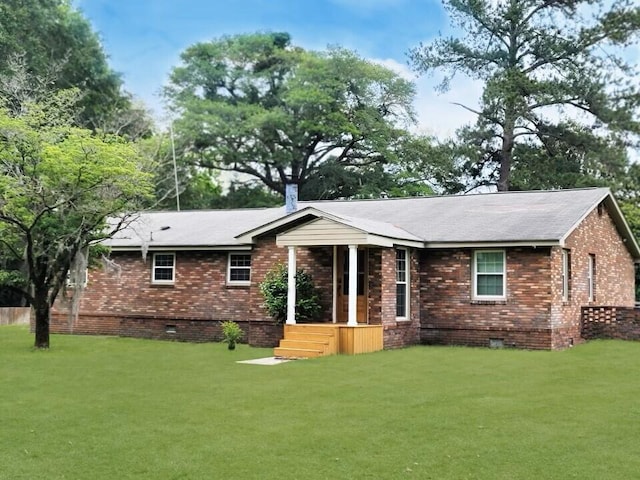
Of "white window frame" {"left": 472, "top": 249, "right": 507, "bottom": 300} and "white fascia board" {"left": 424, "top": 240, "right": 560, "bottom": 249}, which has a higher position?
"white fascia board" {"left": 424, "top": 240, "right": 560, "bottom": 249}

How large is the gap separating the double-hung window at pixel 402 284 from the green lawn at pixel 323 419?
3.33 metres

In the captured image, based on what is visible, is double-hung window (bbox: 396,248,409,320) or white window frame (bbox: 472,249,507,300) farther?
double-hung window (bbox: 396,248,409,320)

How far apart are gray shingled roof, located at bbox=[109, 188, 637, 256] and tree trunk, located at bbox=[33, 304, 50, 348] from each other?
Answer: 10.3 feet

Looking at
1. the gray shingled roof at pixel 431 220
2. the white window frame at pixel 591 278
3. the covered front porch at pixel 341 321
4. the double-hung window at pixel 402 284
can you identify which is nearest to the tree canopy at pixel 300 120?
the gray shingled roof at pixel 431 220

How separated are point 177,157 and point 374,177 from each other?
1087 cm

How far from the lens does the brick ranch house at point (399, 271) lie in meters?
17.7

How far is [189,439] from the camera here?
7.92m

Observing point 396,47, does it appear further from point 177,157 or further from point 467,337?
point 467,337

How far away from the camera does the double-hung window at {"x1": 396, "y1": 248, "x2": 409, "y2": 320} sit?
18547 mm

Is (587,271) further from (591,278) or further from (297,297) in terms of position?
(297,297)

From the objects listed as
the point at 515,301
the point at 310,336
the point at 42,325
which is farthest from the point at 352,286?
the point at 42,325

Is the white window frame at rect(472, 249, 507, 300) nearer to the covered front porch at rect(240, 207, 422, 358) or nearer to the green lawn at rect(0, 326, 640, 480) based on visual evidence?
the covered front porch at rect(240, 207, 422, 358)

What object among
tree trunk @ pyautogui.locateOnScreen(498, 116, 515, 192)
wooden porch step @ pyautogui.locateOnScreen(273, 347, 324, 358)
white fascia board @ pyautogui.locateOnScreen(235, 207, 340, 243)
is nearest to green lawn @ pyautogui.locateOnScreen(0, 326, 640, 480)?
wooden porch step @ pyautogui.locateOnScreen(273, 347, 324, 358)

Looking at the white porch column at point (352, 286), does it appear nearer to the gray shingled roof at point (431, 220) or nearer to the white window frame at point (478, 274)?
the gray shingled roof at point (431, 220)
